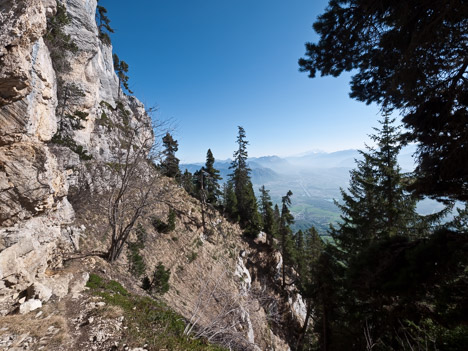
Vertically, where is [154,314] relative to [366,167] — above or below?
below

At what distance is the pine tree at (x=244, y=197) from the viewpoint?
26481 millimetres

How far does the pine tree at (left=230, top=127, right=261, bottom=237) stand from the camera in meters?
26.5

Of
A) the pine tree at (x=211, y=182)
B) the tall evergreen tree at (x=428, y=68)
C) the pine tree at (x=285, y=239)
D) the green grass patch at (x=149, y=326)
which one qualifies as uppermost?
the tall evergreen tree at (x=428, y=68)

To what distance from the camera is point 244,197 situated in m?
28.9

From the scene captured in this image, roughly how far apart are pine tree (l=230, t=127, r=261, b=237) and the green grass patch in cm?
2067

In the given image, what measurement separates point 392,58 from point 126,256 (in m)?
16.8

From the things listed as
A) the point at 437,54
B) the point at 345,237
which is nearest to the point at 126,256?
the point at 345,237

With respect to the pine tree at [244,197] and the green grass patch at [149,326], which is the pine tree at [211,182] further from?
the green grass patch at [149,326]

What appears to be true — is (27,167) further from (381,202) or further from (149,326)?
(381,202)

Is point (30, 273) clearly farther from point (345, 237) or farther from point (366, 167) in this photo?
point (366, 167)

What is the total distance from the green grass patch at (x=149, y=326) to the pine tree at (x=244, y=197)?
814 inches

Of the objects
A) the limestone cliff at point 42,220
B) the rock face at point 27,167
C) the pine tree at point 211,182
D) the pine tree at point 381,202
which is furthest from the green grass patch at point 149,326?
the pine tree at point 211,182

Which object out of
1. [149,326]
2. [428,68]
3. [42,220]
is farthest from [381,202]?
[42,220]

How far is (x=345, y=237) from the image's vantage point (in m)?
11.6
